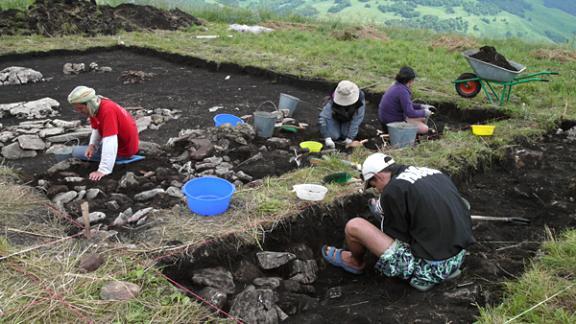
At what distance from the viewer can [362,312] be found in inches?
116

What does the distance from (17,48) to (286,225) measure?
11.5m

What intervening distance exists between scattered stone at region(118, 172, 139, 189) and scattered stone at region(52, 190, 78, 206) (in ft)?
1.47

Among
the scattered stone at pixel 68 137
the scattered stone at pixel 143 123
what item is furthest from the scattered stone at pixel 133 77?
the scattered stone at pixel 68 137

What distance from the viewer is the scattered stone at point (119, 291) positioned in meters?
2.81

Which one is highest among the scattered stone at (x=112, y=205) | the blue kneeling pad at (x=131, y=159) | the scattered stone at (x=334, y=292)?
the blue kneeling pad at (x=131, y=159)

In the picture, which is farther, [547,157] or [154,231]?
[547,157]

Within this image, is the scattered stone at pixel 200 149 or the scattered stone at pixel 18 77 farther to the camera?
the scattered stone at pixel 18 77

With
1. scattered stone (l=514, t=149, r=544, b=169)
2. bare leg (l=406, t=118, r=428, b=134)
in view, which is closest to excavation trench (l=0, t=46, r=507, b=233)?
bare leg (l=406, t=118, r=428, b=134)

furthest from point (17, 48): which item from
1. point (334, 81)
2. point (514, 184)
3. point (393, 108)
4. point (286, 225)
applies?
point (514, 184)

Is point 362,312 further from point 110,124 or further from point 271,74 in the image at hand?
point 271,74

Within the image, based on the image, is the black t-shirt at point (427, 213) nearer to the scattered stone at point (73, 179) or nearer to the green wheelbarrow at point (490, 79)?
the scattered stone at point (73, 179)

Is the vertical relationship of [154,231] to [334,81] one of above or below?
below

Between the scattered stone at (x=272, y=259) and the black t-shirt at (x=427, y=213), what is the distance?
0.95 m

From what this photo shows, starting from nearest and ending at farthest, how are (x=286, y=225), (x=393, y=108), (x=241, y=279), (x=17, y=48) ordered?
(x=241, y=279) → (x=286, y=225) → (x=393, y=108) → (x=17, y=48)
